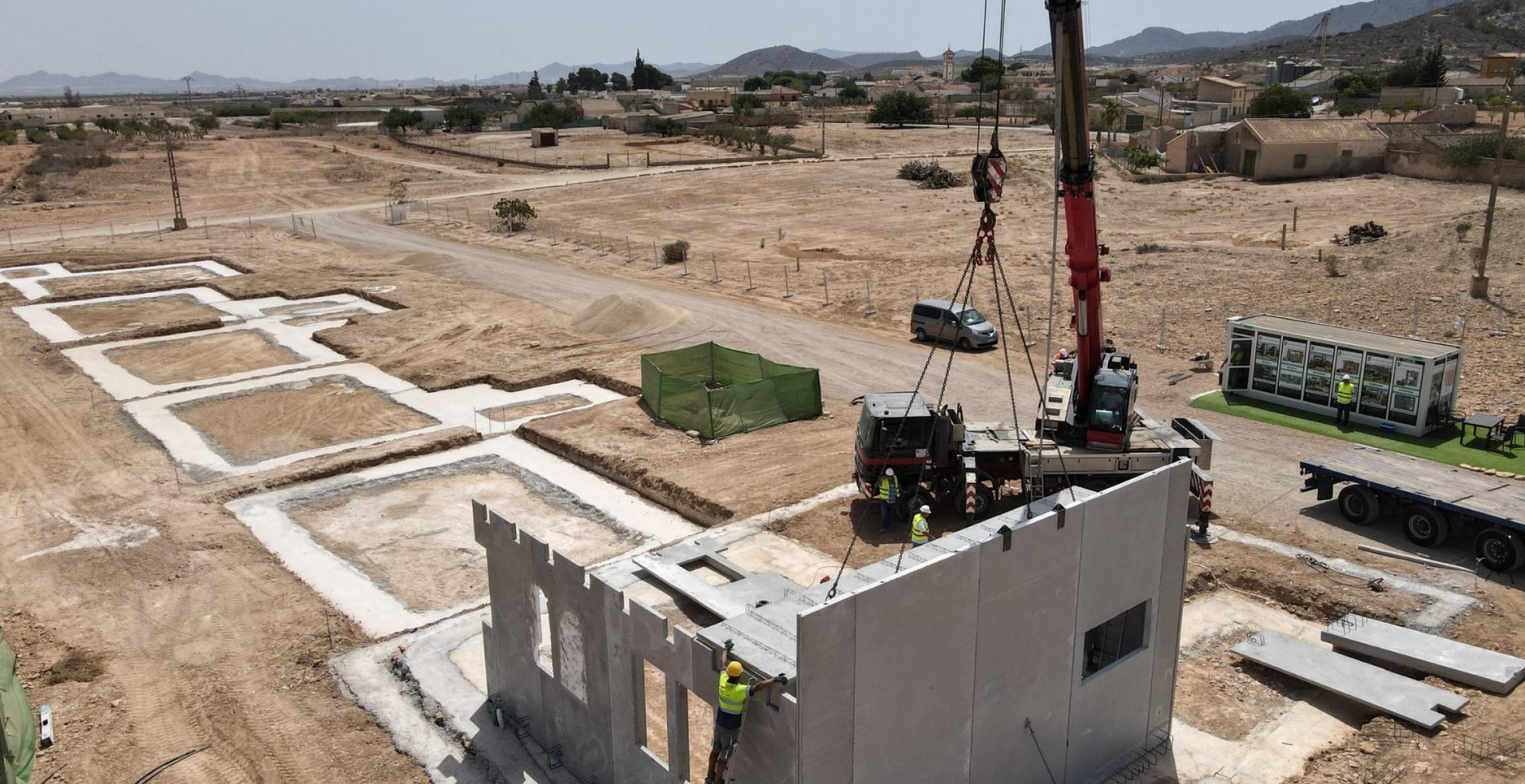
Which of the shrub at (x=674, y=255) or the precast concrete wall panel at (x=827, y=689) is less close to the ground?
the precast concrete wall panel at (x=827, y=689)

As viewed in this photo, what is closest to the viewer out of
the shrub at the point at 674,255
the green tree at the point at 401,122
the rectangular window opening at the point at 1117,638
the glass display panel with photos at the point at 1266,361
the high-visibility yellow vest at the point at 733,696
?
the high-visibility yellow vest at the point at 733,696

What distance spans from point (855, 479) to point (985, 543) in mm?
10860

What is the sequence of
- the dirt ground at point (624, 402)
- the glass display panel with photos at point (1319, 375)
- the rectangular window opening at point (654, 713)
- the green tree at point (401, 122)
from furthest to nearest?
the green tree at point (401, 122), the glass display panel with photos at point (1319, 375), the dirt ground at point (624, 402), the rectangular window opening at point (654, 713)

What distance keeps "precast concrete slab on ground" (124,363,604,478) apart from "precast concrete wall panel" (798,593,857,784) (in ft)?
61.6

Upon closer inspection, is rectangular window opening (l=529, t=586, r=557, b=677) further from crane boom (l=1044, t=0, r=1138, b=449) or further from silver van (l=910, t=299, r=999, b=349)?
silver van (l=910, t=299, r=999, b=349)

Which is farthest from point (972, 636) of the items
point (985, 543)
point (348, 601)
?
point (348, 601)

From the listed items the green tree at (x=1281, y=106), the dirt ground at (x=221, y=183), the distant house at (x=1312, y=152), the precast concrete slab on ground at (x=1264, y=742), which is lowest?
the precast concrete slab on ground at (x=1264, y=742)

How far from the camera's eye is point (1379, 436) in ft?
78.9

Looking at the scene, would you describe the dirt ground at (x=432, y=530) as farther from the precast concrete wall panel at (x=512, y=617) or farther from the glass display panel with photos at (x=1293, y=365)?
Result: the glass display panel with photos at (x=1293, y=365)

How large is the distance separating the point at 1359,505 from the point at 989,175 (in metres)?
10.3

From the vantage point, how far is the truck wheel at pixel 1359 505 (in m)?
19.3

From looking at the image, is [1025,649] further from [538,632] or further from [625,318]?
[625,318]

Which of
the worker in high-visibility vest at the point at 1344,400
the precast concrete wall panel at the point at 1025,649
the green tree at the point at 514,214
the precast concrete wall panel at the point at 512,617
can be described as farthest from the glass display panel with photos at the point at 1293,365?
the green tree at the point at 514,214

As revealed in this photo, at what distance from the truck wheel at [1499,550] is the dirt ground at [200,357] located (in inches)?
1233
